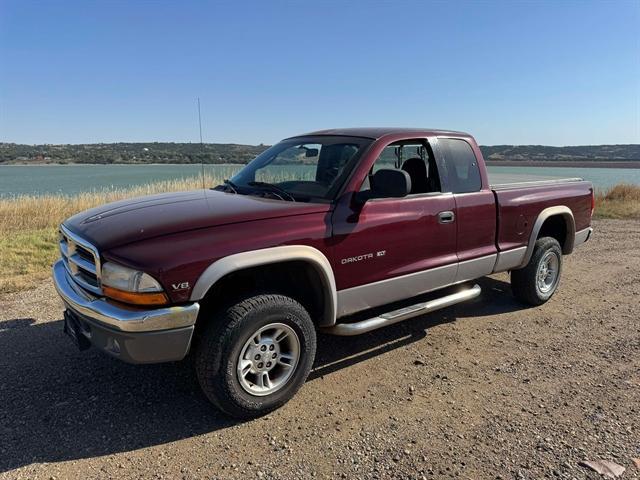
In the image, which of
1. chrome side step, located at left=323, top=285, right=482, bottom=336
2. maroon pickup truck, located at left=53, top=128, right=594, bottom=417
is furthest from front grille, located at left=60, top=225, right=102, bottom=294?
chrome side step, located at left=323, top=285, right=482, bottom=336

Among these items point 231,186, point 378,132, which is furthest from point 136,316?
point 378,132

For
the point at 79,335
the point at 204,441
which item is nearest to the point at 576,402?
the point at 204,441

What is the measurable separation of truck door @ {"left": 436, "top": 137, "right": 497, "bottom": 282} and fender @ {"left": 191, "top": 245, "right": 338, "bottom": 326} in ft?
5.10

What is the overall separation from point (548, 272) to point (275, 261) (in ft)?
13.4

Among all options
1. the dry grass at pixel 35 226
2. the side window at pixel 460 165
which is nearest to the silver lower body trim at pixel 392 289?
the side window at pixel 460 165

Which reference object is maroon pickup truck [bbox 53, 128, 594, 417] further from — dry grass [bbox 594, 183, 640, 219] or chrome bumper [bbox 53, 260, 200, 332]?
dry grass [bbox 594, 183, 640, 219]

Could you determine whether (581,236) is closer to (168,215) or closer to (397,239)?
(397,239)

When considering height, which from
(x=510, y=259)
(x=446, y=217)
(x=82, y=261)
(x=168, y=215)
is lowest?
(x=510, y=259)

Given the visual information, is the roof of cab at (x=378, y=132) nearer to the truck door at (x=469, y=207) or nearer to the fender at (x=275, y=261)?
the truck door at (x=469, y=207)

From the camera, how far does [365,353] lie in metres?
4.25

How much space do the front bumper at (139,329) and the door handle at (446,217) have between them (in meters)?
2.34

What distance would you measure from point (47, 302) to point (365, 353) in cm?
379

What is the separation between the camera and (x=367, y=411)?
3.29 metres

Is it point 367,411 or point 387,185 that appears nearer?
point 367,411
